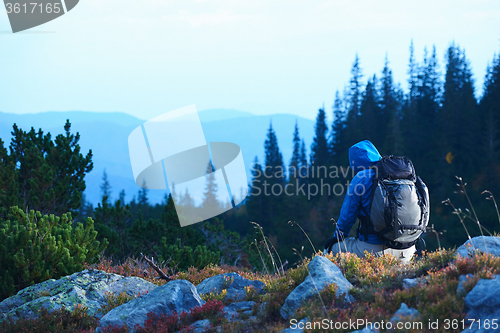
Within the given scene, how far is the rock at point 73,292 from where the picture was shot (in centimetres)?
638

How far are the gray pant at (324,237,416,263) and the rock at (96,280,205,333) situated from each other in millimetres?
2151

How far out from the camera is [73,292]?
6.61 m

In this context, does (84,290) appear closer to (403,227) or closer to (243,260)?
(403,227)

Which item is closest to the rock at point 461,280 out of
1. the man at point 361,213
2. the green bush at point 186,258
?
the man at point 361,213

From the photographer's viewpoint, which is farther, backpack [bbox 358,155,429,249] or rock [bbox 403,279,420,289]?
backpack [bbox 358,155,429,249]

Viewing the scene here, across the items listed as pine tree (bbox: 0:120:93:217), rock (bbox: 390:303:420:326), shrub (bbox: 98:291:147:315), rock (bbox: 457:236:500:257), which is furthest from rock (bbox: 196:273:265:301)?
pine tree (bbox: 0:120:93:217)

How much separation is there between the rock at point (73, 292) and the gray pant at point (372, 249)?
11.2 feet

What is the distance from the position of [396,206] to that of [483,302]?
169cm

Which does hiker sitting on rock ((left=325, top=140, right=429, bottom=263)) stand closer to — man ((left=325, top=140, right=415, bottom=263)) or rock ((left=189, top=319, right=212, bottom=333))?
man ((left=325, top=140, right=415, bottom=263))

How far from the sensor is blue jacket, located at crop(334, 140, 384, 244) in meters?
5.51

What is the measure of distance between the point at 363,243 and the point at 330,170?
7620cm

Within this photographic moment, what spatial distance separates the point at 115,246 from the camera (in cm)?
1466

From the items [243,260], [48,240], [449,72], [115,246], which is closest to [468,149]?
[449,72]

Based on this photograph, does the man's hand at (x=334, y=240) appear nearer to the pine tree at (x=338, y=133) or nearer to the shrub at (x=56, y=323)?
the shrub at (x=56, y=323)
